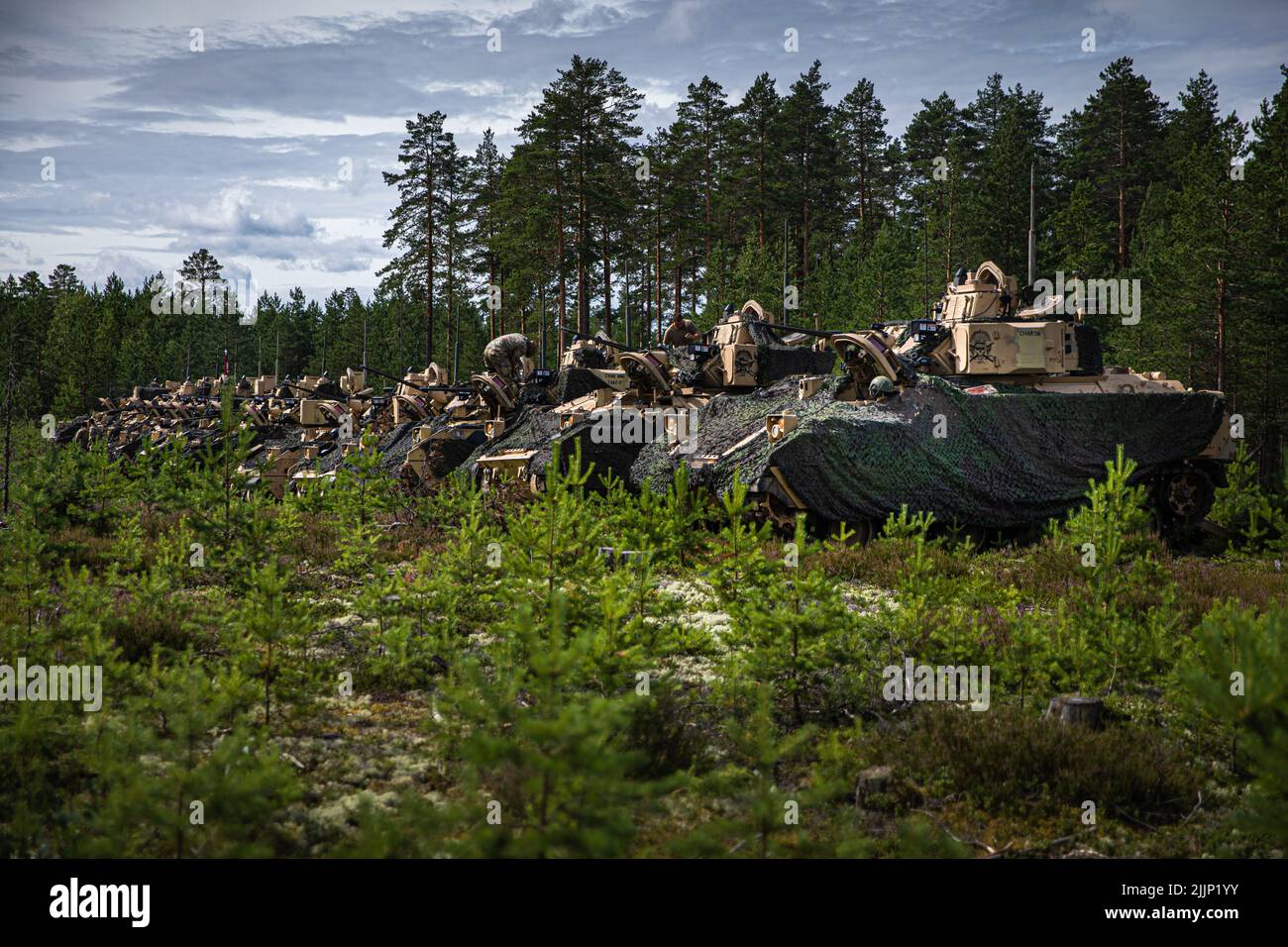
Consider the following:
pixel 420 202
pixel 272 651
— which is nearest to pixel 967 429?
pixel 272 651

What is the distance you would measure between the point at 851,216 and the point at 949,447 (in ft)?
136

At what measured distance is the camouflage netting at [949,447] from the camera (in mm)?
13047

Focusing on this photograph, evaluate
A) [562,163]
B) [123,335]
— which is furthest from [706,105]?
[123,335]

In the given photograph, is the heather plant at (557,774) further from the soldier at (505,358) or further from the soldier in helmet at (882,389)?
the soldier at (505,358)

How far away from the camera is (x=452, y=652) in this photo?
7664mm

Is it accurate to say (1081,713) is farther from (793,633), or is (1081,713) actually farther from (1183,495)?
(1183,495)

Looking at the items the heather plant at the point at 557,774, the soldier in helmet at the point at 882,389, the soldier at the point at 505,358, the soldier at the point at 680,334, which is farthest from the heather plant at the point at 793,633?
the soldier at the point at 505,358

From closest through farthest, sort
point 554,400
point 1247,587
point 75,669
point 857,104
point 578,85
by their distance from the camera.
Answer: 1. point 75,669
2. point 1247,587
3. point 554,400
4. point 578,85
5. point 857,104

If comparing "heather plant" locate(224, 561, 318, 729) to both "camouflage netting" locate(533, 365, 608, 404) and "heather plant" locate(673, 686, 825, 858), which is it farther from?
"camouflage netting" locate(533, 365, 608, 404)

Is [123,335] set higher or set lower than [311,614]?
higher

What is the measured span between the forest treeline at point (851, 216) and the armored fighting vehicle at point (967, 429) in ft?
45.5

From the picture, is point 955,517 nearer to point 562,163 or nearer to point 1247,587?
point 1247,587
